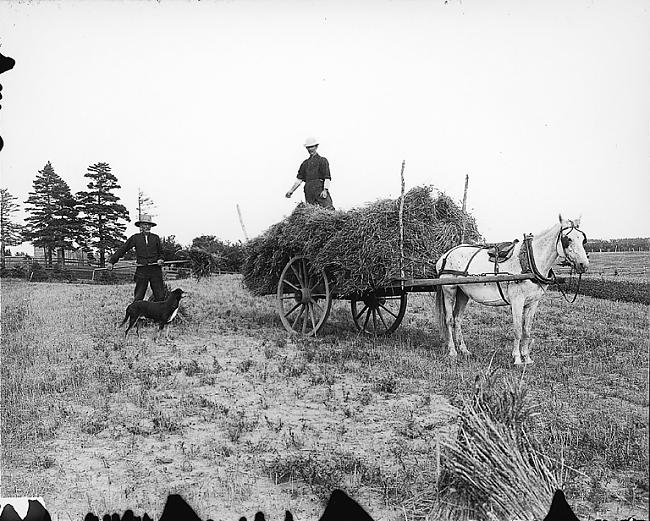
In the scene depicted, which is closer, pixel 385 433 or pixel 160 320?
pixel 385 433

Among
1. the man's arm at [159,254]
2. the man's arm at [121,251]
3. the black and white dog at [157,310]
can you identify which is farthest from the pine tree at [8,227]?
the man's arm at [159,254]

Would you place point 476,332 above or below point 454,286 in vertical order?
below

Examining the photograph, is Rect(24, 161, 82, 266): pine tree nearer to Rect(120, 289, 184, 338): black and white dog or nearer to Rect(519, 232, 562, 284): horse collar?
Rect(120, 289, 184, 338): black and white dog

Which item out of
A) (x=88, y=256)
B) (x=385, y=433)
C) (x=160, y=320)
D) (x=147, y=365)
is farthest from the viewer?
(x=160, y=320)

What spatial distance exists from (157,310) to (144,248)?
91cm

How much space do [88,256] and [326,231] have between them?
3.08m

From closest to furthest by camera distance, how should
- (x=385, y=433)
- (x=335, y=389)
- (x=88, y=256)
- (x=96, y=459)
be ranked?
(x=96, y=459) → (x=385, y=433) → (x=335, y=389) → (x=88, y=256)

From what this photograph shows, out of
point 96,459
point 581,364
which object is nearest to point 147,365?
point 96,459

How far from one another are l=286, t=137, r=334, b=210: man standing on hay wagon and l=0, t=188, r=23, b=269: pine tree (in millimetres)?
3858

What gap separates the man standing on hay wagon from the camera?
811cm

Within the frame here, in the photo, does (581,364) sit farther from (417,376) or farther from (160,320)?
(160,320)

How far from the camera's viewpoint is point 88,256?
6.77 m

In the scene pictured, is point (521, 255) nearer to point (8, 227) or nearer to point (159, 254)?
point (159, 254)

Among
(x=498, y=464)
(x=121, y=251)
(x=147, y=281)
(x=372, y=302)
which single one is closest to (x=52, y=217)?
(x=121, y=251)
